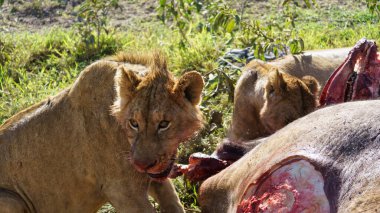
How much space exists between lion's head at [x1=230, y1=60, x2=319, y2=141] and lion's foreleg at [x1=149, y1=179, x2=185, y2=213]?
711mm

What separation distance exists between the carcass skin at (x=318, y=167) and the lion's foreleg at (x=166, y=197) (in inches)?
34.1

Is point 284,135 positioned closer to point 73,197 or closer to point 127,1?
point 73,197

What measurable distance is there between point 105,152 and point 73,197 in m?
0.36

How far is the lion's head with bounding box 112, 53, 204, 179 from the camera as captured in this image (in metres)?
4.07

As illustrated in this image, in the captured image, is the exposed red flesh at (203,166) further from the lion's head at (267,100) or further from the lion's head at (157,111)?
the lion's head at (267,100)

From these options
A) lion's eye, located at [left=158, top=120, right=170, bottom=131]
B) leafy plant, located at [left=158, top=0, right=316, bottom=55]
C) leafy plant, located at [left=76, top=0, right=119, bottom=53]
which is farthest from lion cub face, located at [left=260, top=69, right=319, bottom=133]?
leafy plant, located at [left=76, top=0, right=119, bottom=53]

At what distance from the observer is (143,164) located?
3.98m

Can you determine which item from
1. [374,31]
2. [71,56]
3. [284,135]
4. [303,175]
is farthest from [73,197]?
[374,31]

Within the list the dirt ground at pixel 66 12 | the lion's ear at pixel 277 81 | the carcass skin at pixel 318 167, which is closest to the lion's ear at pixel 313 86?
the lion's ear at pixel 277 81

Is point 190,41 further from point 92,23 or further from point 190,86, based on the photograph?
point 190,86

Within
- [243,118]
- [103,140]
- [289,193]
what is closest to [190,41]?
[243,118]

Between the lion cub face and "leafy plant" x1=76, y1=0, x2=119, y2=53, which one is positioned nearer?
the lion cub face

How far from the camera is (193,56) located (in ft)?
25.1

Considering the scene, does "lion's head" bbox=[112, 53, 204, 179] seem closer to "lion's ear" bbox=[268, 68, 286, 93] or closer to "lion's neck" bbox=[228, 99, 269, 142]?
"lion's ear" bbox=[268, 68, 286, 93]
